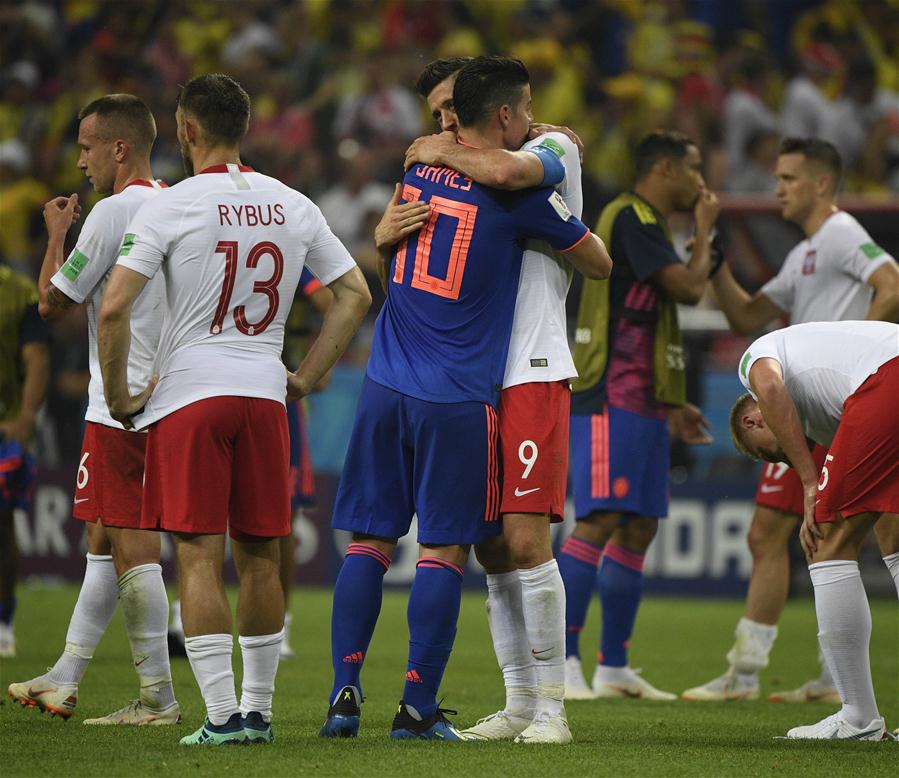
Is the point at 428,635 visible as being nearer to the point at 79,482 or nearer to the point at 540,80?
the point at 79,482

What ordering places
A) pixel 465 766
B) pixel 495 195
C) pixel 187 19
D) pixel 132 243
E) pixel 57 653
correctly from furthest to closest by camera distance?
pixel 187 19, pixel 57 653, pixel 495 195, pixel 132 243, pixel 465 766

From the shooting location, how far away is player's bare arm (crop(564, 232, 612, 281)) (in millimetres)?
5516

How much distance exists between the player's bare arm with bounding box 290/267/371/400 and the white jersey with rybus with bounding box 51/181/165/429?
771mm

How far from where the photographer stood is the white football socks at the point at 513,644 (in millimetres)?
5723

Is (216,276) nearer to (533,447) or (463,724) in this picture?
(533,447)

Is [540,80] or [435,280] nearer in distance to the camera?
[435,280]

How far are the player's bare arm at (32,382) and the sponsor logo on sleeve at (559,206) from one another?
4462 millimetres

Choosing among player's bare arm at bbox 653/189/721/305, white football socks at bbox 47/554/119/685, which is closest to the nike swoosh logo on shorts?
white football socks at bbox 47/554/119/685

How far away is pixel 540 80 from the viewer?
16.7 meters

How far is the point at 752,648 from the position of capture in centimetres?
768

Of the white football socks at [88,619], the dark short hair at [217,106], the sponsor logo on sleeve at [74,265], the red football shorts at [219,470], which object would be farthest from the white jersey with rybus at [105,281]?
the red football shorts at [219,470]

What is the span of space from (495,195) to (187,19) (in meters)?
14.3

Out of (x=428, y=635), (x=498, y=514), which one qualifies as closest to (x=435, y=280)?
(x=498, y=514)

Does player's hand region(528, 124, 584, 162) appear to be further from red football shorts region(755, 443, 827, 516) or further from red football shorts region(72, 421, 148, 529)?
red football shorts region(755, 443, 827, 516)
